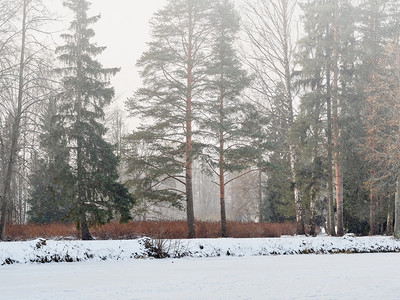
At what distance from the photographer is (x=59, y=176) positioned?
18.0 metres

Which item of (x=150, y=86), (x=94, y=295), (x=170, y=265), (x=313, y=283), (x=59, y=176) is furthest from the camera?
(x=150, y=86)

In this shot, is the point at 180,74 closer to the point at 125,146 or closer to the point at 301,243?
the point at 125,146

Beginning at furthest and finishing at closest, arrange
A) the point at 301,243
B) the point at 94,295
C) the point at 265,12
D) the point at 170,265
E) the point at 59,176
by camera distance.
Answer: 1. the point at 265,12
2. the point at 59,176
3. the point at 301,243
4. the point at 170,265
5. the point at 94,295

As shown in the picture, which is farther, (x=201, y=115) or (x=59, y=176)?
(x=201, y=115)

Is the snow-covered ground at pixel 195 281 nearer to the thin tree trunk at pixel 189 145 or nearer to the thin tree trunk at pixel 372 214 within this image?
the thin tree trunk at pixel 189 145

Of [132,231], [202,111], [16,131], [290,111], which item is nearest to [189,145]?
[202,111]

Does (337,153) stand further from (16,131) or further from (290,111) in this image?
(16,131)

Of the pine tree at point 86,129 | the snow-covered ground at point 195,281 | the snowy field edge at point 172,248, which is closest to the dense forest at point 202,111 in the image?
the pine tree at point 86,129

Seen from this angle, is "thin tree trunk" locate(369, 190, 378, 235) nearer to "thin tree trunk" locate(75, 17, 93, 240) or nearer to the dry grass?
the dry grass

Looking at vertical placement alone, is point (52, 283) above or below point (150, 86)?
below

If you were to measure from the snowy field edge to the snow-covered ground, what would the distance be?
1.96 feet

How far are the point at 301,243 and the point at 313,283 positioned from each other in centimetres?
871

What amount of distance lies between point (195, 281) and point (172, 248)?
5418mm

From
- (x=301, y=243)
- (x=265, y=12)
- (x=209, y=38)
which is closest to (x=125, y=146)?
(x=209, y=38)
